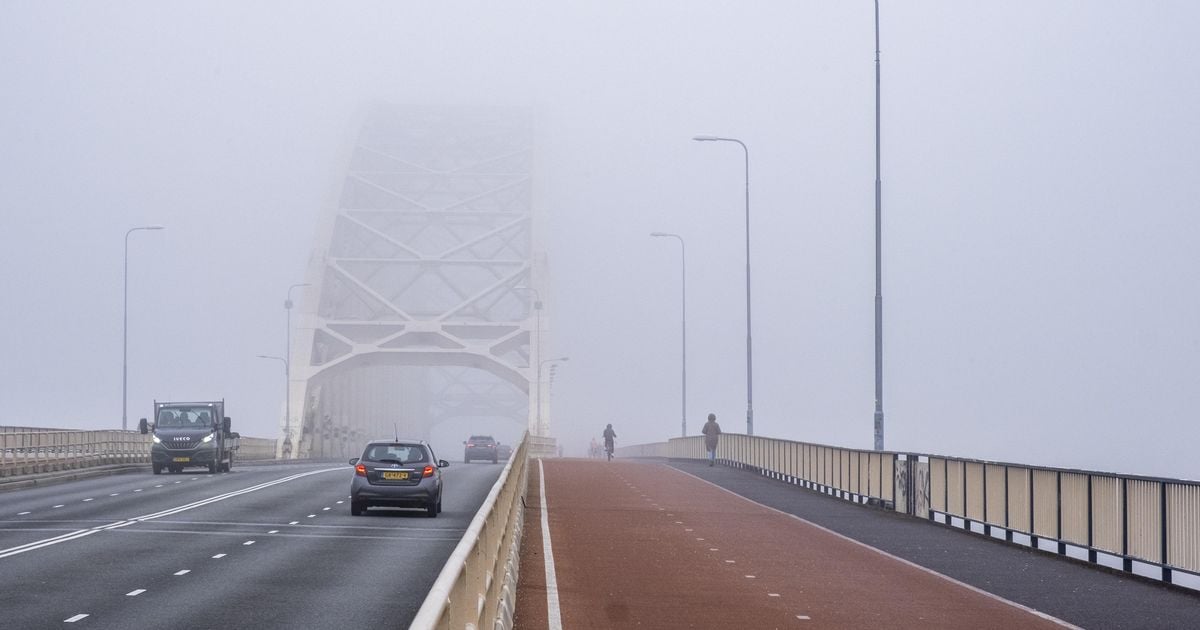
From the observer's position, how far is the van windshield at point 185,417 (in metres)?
49.8

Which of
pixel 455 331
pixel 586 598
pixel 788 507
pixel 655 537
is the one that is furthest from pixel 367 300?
pixel 586 598

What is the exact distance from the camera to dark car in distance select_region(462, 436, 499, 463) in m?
84.5

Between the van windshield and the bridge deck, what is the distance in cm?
2145

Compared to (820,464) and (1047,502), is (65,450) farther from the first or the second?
(1047,502)

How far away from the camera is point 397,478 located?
3053 centimetres

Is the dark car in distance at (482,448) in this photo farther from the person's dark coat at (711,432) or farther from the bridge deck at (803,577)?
the bridge deck at (803,577)

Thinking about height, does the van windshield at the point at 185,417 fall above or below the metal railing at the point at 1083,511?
above

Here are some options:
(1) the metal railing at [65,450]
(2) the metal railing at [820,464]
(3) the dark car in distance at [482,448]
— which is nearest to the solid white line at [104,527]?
(1) the metal railing at [65,450]

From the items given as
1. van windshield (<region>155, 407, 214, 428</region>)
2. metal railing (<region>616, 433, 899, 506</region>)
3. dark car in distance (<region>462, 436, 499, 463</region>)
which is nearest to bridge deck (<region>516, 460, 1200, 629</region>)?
metal railing (<region>616, 433, 899, 506</region>)

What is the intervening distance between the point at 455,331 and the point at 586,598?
365 feet

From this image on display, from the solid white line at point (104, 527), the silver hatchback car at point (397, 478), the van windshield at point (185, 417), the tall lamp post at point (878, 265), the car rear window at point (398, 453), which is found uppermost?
the tall lamp post at point (878, 265)

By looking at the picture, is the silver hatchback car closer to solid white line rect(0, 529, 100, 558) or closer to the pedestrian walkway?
the pedestrian walkway

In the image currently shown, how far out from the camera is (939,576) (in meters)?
19.2

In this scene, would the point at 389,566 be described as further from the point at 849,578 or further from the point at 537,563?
the point at 849,578
